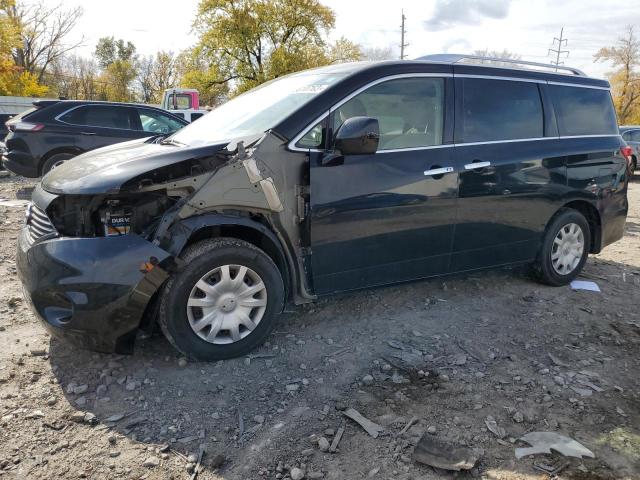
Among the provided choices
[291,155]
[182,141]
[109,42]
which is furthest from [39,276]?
[109,42]

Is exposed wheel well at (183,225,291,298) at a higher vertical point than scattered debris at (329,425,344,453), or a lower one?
higher

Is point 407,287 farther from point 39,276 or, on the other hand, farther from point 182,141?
point 39,276

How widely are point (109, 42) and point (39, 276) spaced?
61817 mm

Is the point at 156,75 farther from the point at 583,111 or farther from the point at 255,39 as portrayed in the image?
the point at 583,111

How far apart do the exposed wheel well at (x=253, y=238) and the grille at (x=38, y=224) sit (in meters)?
0.83

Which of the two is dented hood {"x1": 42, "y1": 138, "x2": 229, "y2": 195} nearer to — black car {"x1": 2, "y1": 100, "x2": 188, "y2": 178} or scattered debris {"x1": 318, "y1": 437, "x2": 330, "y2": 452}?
scattered debris {"x1": 318, "y1": 437, "x2": 330, "y2": 452}

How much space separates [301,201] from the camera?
3426 mm

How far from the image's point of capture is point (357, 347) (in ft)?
11.9

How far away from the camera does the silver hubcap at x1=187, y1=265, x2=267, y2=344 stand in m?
3.18

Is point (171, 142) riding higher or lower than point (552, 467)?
higher

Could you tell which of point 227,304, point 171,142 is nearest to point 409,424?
A: point 227,304

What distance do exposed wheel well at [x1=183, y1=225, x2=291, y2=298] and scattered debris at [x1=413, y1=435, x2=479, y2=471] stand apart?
1.42 meters

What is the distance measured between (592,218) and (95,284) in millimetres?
4587

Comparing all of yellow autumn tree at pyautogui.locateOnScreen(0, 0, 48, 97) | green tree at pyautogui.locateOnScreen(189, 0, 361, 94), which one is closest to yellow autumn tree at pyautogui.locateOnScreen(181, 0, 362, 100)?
green tree at pyautogui.locateOnScreen(189, 0, 361, 94)
